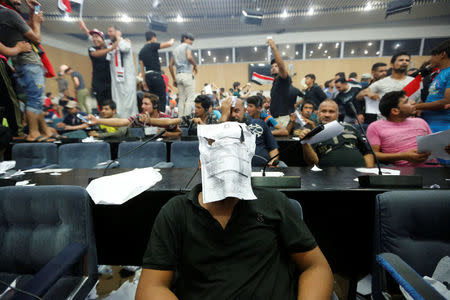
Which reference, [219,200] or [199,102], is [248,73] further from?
[219,200]

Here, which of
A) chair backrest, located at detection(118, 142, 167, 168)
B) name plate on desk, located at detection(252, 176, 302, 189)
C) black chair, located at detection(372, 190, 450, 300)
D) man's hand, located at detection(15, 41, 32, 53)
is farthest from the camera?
man's hand, located at detection(15, 41, 32, 53)

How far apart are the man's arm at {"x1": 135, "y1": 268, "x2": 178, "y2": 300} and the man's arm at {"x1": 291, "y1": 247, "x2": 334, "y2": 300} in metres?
0.46

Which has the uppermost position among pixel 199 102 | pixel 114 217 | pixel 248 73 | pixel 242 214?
pixel 248 73

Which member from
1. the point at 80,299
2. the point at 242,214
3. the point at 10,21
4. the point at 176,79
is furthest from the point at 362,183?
the point at 176,79

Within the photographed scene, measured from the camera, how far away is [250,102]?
3141 millimetres

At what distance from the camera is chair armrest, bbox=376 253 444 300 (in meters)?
0.63

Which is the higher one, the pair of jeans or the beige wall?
the beige wall

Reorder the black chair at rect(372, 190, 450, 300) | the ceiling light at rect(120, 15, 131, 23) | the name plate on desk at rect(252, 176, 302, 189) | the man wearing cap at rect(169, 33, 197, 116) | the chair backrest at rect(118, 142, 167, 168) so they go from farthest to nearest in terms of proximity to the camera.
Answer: the ceiling light at rect(120, 15, 131, 23) < the man wearing cap at rect(169, 33, 197, 116) < the chair backrest at rect(118, 142, 167, 168) < the name plate on desk at rect(252, 176, 302, 189) < the black chair at rect(372, 190, 450, 300)

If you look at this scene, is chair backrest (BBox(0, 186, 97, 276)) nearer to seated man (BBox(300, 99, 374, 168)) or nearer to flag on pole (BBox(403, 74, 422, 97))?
seated man (BBox(300, 99, 374, 168))

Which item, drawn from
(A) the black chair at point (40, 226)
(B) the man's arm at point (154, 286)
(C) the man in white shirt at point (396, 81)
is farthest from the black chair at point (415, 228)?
(C) the man in white shirt at point (396, 81)

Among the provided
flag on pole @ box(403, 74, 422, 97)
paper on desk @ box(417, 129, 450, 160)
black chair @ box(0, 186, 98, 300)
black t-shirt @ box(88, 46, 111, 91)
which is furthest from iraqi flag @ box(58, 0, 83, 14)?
flag on pole @ box(403, 74, 422, 97)

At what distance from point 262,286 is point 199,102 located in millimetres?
2538

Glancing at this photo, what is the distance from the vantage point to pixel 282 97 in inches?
151

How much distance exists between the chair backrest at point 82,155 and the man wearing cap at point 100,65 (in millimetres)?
1854
